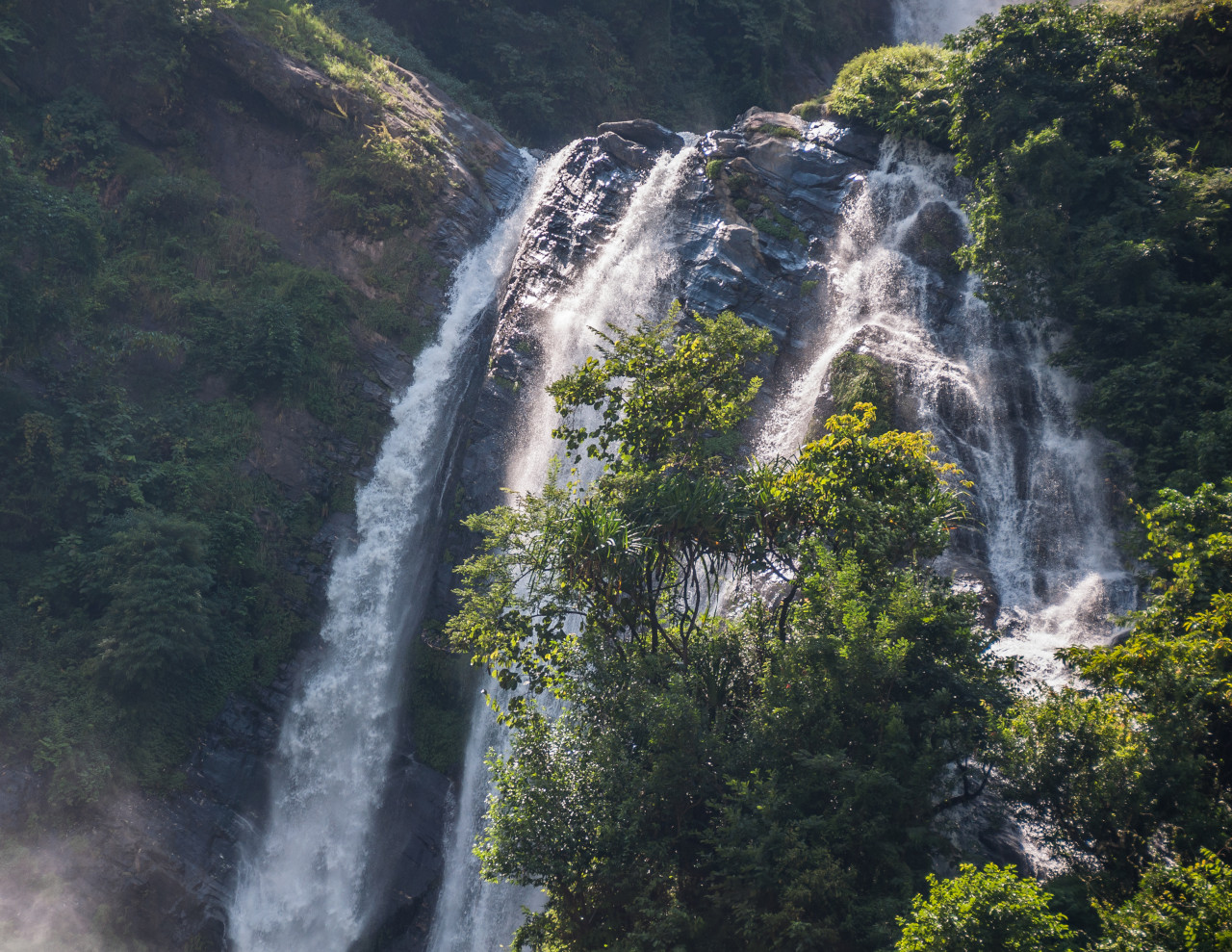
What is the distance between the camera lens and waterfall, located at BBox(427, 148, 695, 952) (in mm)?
17891

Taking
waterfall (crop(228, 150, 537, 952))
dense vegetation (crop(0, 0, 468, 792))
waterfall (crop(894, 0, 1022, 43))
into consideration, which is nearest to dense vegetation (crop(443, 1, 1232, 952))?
waterfall (crop(228, 150, 537, 952))

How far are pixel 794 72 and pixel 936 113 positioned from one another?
14674 millimetres

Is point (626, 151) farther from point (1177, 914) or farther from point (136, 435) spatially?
point (1177, 914)

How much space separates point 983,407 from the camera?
60.2 feet

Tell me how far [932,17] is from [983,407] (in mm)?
29141

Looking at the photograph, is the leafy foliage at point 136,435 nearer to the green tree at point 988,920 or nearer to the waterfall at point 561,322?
the waterfall at point 561,322

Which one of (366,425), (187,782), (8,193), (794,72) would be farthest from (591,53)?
(187,782)

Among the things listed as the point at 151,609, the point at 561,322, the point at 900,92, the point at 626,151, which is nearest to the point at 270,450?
the point at 151,609

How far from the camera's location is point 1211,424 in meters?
15.0

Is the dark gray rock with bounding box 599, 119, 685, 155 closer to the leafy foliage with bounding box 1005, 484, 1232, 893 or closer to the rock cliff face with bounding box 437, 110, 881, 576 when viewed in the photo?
the rock cliff face with bounding box 437, 110, 881, 576

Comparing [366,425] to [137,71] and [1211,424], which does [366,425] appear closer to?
[137,71]

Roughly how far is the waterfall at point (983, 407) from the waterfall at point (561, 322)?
4.98 metres

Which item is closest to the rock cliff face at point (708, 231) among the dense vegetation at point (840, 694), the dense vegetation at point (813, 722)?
the dense vegetation at point (840, 694)

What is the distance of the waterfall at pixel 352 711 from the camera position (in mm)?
17422
